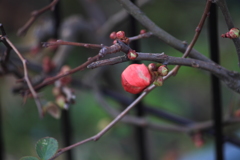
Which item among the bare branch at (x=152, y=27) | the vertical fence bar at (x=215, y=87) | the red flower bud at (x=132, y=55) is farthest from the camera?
the vertical fence bar at (x=215, y=87)

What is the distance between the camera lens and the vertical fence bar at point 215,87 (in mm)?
753

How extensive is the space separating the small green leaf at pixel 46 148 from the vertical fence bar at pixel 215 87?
0.40 m

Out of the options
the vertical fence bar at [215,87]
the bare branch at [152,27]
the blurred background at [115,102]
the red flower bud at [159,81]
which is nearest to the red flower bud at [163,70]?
the red flower bud at [159,81]

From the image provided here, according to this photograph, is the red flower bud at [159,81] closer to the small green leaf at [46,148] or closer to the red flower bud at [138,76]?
the red flower bud at [138,76]

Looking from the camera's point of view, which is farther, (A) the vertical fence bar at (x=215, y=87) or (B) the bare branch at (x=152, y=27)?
(A) the vertical fence bar at (x=215, y=87)

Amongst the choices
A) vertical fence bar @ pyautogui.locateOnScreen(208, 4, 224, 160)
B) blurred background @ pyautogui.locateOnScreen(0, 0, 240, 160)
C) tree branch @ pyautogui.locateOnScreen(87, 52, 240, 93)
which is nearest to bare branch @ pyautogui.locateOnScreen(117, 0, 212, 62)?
tree branch @ pyautogui.locateOnScreen(87, 52, 240, 93)

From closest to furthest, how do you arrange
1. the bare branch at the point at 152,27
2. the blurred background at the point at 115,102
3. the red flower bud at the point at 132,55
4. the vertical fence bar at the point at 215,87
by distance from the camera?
the red flower bud at the point at 132,55, the bare branch at the point at 152,27, the vertical fence bar at the point at 215,87, the blurred background at the point at 115,102

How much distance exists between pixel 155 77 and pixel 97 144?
5.40 ft

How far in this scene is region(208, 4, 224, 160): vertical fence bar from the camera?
753 millimetres

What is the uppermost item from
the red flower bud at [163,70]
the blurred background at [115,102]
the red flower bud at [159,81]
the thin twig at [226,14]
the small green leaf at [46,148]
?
the blurred background at [115,102]

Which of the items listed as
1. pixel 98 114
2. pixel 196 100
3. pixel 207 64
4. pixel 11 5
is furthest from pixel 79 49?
pixel 207 64

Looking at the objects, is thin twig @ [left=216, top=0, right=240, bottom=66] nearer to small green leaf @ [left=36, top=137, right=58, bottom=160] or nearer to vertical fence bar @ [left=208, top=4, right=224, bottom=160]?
vertical fence bar @ [left=208, top=4, right=224, bottom=160]

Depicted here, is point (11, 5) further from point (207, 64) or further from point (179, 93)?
point (207, 64)

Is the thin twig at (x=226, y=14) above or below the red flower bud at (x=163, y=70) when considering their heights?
above
